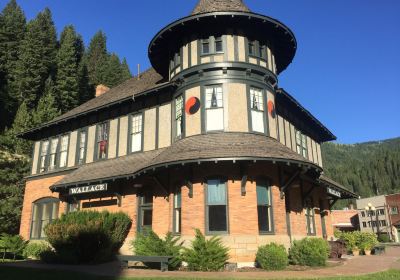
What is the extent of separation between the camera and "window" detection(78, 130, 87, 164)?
22.0 metres

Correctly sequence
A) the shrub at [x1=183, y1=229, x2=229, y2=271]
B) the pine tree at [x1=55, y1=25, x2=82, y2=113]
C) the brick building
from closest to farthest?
the shrub at [x1=183, y1=229, x2=229, y2=271], the brick building, the pine tree at [x1=55, y1=25, x2=82, y2=113]

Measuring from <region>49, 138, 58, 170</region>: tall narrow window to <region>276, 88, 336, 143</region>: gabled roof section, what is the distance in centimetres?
1442

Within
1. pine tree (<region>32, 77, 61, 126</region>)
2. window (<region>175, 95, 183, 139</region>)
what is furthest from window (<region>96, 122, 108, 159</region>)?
pine tree (<region>32, 77, 61, 126</region>)

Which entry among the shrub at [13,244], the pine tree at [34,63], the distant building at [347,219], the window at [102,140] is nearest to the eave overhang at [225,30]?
the window at [102,140]

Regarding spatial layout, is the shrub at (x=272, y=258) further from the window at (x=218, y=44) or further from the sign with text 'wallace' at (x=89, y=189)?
the window at (x=218, y=44)

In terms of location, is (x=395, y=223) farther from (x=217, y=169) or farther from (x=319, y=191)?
(x=217, y=169)

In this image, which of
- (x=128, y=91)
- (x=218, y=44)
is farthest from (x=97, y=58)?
(x=218, y=44)

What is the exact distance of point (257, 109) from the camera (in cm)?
1641

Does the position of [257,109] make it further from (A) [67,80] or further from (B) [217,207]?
(A) [67,80]

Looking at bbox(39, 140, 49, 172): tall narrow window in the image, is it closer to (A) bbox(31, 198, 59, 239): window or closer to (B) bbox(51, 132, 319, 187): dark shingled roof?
(A) bbox(31, 198, 59, 239): window

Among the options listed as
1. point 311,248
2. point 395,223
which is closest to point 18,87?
point 311,248

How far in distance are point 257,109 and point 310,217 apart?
776 centimetres

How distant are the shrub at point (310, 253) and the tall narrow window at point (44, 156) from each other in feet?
56.2

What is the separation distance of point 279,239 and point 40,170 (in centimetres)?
1689
